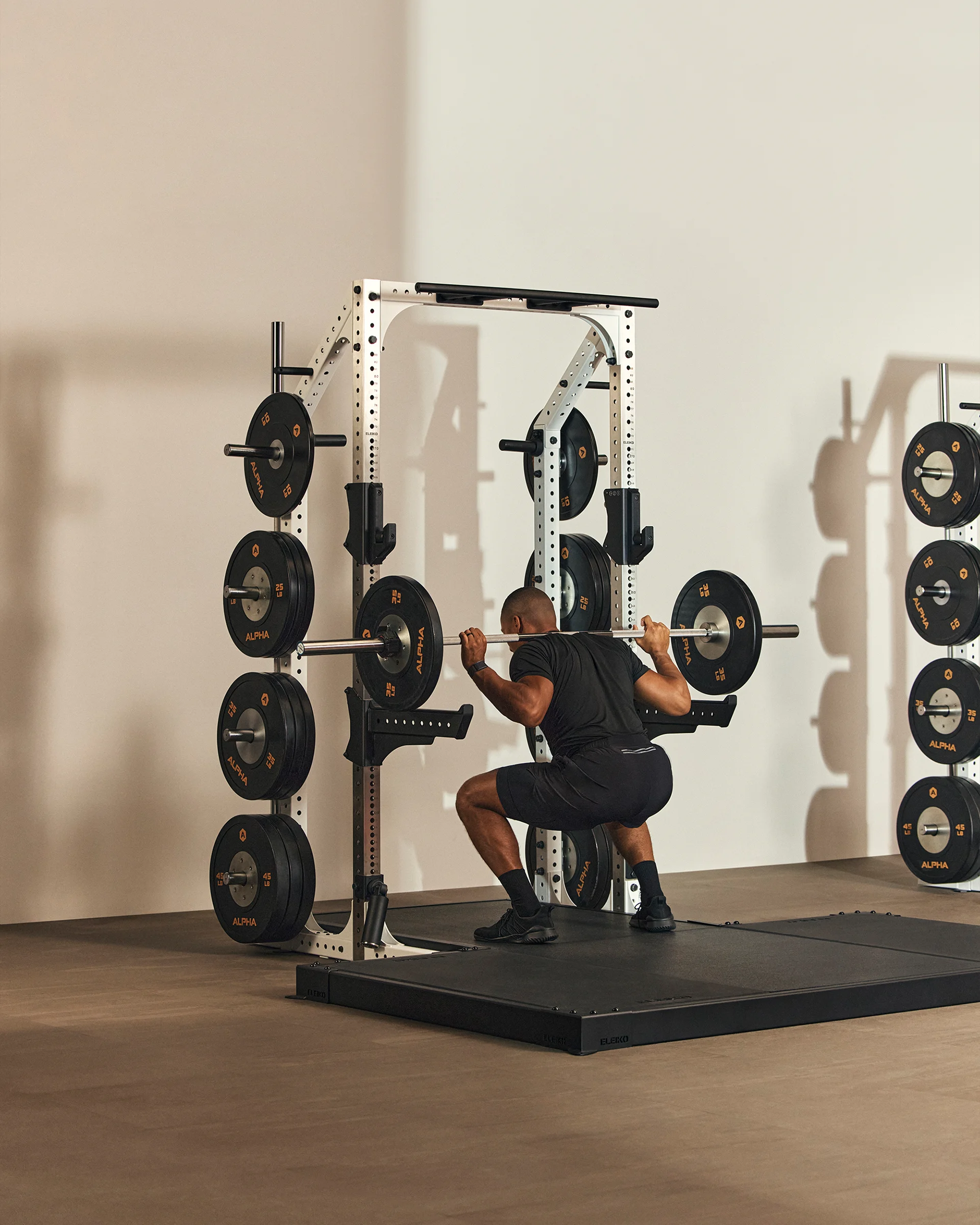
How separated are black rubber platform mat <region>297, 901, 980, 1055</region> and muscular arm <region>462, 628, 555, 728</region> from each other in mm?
598

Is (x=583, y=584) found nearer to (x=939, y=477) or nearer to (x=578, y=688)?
(x=578, y=688)

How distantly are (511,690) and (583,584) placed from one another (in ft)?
3.67

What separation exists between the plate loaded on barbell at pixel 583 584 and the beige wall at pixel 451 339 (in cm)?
75

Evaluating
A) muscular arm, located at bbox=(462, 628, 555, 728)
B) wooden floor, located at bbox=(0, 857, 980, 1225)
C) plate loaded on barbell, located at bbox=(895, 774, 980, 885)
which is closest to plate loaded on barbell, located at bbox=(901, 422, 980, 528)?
plate loaded on barbell, located at bbox=(895, 774, 980, 885)

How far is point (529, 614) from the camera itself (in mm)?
4551

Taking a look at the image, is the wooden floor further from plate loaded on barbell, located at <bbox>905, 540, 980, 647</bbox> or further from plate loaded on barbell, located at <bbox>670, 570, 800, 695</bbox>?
plate loaded on barbell, located at <bbox>905, 540, 980, 647</bbox>

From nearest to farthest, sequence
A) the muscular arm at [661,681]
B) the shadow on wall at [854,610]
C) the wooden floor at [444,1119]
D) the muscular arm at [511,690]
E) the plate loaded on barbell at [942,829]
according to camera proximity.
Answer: the wooden floor at [444,1119], the muscular arm at [511,690], the muscular arm at [661,681], the plate loaded on barbell at [942,829], the shadow on wall at [854,610]

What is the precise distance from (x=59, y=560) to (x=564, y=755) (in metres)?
1.83

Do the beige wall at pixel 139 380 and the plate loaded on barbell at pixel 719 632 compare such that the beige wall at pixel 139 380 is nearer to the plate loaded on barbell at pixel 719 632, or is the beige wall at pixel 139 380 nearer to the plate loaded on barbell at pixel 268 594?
the plate loaded on barbell at pixel 268 594

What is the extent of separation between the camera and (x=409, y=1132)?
2814 mm

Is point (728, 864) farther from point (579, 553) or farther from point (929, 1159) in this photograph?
point (929, 1159)

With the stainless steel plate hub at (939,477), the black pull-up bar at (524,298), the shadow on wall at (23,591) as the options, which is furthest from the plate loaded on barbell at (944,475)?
the shadow on wall at (23,591)

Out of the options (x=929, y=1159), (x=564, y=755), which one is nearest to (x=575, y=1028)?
(x=929, y=1159)

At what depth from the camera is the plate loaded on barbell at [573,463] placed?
5.38 metres
